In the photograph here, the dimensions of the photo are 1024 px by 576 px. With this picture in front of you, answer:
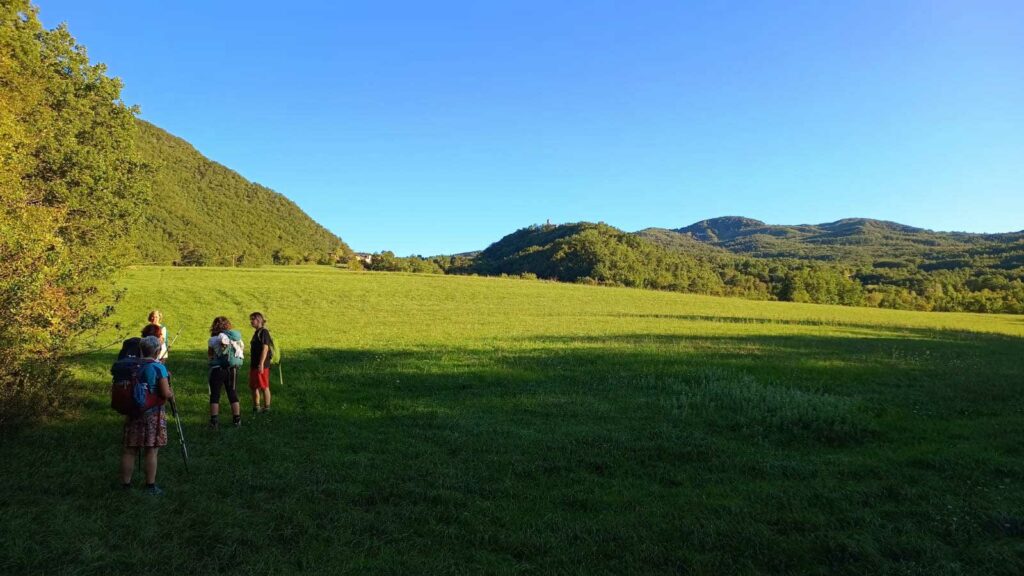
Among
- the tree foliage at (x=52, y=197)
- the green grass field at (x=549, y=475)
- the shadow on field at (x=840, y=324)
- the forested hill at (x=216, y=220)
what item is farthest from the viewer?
the forested hill at (x=216, y=220)

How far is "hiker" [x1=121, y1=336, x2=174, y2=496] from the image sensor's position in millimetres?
7098

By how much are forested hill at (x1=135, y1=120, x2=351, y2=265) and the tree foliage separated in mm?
62369

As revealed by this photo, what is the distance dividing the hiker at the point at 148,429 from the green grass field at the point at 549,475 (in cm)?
35

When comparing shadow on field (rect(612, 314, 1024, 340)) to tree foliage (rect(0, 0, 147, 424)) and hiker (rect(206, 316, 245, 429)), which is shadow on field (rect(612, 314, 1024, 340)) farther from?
hiker (rect(206, 316, 245, 429))

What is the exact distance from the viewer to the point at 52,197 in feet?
72.5

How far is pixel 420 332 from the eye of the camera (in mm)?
27984

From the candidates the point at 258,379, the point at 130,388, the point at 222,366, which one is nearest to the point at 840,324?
the point at 258,379

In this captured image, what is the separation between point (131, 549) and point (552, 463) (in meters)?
5.49

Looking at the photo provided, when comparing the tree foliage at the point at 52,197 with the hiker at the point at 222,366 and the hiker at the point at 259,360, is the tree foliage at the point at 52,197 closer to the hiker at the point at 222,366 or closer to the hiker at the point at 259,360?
the hiker at the point at 222,366

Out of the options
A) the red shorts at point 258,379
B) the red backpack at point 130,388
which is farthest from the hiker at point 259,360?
the red backpack at point 130,388

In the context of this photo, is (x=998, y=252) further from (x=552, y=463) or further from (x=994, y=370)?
(x=552, y=463)

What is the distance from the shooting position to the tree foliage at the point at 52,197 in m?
9.55

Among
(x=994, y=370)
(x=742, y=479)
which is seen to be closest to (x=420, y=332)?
(x=742, y=479)

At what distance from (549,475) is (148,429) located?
575 centimetres
